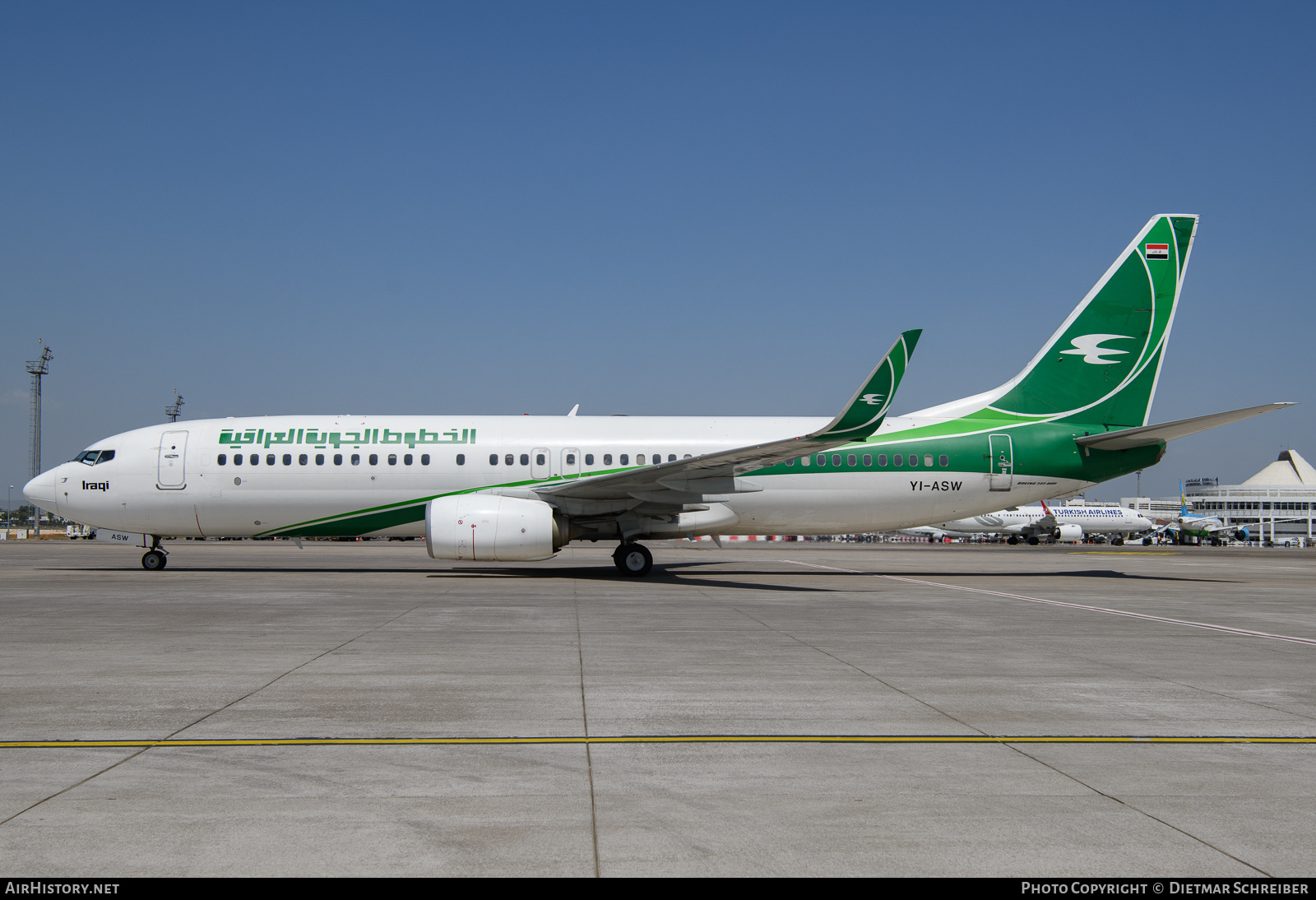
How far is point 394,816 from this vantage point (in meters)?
4.00

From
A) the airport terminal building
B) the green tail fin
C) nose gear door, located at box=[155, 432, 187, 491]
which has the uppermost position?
the green tail fin

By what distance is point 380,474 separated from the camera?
19.8 metres

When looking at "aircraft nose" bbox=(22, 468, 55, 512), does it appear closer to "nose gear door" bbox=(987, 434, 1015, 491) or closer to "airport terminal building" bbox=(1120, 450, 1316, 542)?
"nose gear door" bbox=(987, 434, 1015, 491)

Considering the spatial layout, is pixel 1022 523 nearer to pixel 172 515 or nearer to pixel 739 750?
pixel 172 515

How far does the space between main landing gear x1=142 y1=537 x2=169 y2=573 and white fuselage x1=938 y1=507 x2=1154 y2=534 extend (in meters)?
54.8

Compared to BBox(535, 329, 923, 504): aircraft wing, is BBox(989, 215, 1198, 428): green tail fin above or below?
above

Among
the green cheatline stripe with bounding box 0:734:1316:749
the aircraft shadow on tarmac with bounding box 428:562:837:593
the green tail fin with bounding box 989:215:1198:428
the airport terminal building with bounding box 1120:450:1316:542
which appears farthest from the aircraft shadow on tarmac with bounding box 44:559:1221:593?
the airport terminal building with bounding box 1120:450:1316:542

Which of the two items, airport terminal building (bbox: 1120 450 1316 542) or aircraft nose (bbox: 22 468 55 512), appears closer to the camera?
aircraft nose (bbox: 22 468 55 512)

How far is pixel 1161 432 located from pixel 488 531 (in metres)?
15.4

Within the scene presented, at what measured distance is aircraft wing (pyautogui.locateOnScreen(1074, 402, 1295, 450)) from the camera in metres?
17.9

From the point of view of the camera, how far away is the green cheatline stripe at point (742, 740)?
527 cm

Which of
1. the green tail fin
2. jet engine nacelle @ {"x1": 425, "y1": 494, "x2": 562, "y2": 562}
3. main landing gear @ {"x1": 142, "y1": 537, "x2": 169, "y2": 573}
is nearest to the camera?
jet engine nacelle @ {"x1": 425, "y1": 494, "x2": 562, "y2": 562}

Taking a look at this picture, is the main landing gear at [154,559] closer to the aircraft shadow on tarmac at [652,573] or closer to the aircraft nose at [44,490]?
the aircraft shadow on tarmac at [652,573]

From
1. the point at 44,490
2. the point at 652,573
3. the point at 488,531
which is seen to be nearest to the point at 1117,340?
the point at 652,573
